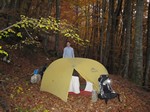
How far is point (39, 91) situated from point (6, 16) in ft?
18.9

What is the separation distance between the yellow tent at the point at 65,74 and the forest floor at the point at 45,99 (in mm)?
301

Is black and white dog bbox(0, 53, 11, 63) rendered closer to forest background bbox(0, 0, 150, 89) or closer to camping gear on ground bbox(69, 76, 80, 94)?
forest background bbox(0, 0, 150, 89)

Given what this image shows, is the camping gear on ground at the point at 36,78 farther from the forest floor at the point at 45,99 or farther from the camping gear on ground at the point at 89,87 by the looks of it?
the camping gear on ground at the point at 89,87

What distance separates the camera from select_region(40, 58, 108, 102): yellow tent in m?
9.45

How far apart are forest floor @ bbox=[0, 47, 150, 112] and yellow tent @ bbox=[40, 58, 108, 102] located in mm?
301

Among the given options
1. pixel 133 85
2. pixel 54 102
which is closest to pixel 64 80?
pixel 54 102

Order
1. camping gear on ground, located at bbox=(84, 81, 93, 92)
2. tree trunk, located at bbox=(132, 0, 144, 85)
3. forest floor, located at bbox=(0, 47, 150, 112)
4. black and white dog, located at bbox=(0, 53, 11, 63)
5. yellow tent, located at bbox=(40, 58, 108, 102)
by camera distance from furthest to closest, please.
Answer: tree trunk, located at bbox=(132, 0, 144, 85), black and white dog, located at bbox=(0, 53, 11, 63), camping gear on ground, located at bbox=(84, 81, 93, 92), yellow tent, located at bbox=(40, 58, 108, 102), forest floor, located at bbox=(0, 47, 150, 112)

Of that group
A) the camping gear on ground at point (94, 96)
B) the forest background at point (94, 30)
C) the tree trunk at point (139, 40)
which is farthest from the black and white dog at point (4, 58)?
the tree trunk at point (139, 40)

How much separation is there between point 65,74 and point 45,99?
1.31m

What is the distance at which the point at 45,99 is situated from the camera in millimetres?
9172

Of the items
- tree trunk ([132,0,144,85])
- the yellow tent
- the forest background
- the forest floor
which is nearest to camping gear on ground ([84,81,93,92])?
the yellow tent

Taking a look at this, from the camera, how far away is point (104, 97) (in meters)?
9.47

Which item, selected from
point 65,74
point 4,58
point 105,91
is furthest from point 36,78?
point 105,91

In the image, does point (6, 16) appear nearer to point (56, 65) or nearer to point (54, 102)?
point (56, 65)
